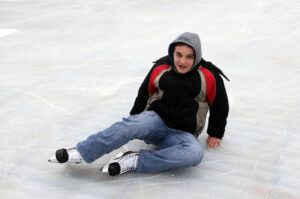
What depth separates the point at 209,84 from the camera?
2.62 m

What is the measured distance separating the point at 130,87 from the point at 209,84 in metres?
1.28

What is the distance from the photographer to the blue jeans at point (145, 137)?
246 cm

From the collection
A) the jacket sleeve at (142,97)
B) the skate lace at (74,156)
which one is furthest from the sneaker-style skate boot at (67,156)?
the jacket sleeve at (142,97)

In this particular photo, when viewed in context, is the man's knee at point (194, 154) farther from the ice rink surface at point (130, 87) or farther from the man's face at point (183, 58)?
the man's face at point (183, 58)

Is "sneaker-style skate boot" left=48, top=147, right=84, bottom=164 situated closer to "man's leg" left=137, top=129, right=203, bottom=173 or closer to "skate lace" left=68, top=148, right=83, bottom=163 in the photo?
"skate lace" left=68, top=148, right=83, bottom=163

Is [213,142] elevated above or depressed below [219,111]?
below

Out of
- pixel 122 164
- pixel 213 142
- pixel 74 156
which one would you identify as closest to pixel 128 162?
pixel 122 164

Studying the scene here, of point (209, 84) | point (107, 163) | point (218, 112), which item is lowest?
point (107, 163)

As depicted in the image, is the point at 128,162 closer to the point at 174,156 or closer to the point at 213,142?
the point at 174,156

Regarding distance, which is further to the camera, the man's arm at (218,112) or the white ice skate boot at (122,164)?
the man's arm at (218,112)

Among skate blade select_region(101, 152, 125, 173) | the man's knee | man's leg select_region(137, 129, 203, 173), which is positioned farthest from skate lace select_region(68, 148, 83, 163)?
the man's knee

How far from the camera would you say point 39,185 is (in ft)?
8.02

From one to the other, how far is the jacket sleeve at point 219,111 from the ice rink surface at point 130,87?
4.9 inches

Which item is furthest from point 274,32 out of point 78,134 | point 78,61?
point 78,134
